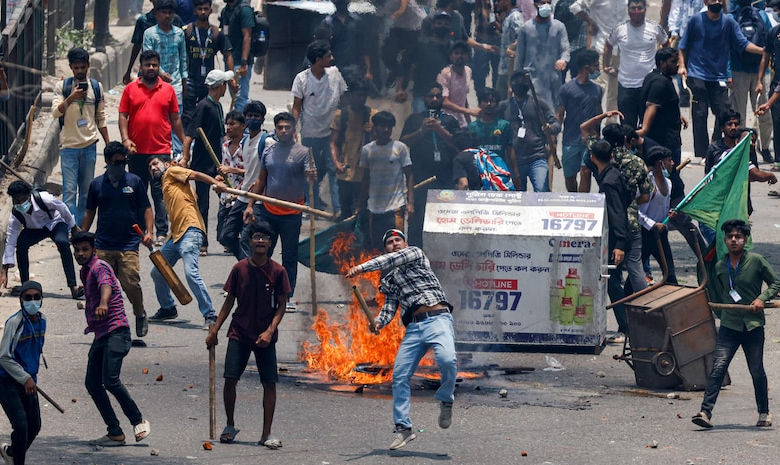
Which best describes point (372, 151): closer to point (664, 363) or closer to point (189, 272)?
point (189, 272)

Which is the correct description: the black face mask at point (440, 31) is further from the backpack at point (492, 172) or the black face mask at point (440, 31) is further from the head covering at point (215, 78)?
the head covering at point (215, 78)

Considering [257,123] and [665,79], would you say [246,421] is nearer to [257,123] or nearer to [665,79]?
[257,123]

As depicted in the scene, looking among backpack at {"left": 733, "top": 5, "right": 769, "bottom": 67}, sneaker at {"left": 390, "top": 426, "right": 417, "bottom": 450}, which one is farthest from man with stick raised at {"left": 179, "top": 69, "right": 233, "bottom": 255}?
backpack at {"left": 733, "top": 5, "right": 769, "bottom": 67}

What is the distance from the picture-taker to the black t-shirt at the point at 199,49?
15.8 metres

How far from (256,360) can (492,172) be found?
4.94 meters

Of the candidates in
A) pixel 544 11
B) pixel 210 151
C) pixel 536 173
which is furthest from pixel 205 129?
pixel 544 11

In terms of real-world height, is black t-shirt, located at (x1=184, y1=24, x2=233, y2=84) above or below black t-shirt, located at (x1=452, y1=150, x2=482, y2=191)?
above

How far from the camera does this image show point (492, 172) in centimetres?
1356

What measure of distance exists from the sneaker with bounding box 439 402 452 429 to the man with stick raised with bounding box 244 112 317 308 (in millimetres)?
3473

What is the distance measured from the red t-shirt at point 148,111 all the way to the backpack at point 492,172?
2888mm

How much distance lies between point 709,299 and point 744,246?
751 millimetres

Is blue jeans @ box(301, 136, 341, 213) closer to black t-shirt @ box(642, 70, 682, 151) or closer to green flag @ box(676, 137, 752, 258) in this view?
black t-shirt @ box(642, 70, 682, 151)

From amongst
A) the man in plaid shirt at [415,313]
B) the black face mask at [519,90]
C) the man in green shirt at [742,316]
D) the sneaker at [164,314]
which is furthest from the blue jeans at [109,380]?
the black face mask at [519,90]

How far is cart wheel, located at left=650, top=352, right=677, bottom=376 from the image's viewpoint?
10.8 meters
